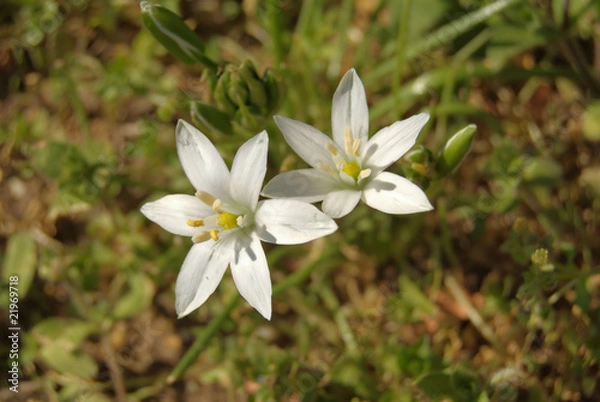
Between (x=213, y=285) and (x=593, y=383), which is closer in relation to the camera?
(x=213, y=285)

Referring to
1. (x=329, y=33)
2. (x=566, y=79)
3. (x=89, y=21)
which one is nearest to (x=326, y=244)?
(x=329, y=33)

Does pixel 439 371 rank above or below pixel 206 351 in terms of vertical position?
above

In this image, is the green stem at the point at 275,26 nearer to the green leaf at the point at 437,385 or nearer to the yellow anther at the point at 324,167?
the yellow anther at the point at 324,167

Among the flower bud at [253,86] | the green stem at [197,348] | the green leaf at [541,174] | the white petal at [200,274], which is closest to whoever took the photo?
the white petal at [200,274]

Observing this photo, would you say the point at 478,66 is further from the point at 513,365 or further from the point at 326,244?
the point at 513,365

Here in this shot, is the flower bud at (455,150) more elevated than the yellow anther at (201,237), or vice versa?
the flower bud at (455,150)

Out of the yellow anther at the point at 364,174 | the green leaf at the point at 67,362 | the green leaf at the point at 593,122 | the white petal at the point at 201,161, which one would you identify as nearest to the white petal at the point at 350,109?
the yellow anther at the point at 364,174

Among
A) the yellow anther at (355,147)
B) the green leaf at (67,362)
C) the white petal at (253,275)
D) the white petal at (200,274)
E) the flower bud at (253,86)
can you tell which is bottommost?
the green leaf at (67,362)
